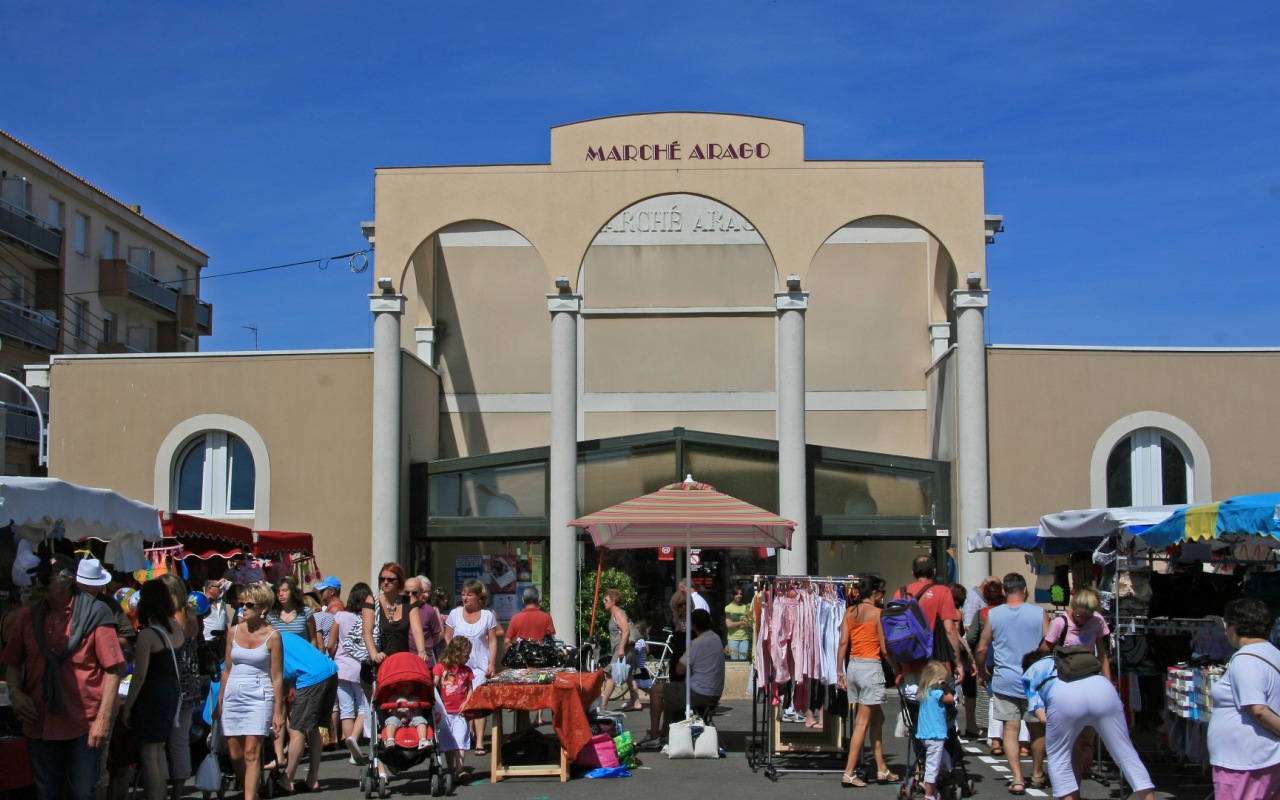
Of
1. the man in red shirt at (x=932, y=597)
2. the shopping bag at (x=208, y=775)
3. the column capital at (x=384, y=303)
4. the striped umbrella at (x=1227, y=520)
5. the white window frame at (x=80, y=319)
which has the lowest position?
the shopping bag at (x=208, y=775)

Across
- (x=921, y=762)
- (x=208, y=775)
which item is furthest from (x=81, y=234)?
(x=921, y=762)

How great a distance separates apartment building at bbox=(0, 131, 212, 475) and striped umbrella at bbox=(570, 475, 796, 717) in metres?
26.8

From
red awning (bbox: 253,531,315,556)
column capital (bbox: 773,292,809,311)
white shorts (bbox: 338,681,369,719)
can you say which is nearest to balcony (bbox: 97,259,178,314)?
red awning (bbox: 253,531,315,556)

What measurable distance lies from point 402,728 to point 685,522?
147 inches

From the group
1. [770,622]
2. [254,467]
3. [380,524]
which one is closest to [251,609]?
[770,622]

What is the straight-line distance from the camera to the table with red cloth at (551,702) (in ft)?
38.2

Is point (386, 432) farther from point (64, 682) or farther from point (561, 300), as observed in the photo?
point (64, 682)

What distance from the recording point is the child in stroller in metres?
10.2

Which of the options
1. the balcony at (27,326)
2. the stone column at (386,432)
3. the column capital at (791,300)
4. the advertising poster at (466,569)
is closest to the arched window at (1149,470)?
the column capital at (791,300)

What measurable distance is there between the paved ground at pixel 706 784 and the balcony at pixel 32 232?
2943 centimetres

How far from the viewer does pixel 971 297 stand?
21.4 metres

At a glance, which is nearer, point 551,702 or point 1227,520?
point 1227,520

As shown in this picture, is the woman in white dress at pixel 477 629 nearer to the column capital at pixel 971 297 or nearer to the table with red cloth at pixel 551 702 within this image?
the table with red cloth at pixel 551 702

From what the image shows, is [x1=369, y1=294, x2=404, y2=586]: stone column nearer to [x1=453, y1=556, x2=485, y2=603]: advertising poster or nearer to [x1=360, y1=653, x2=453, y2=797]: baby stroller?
[x1=453, y1=556, x2=485, y2=603]: advertising poster
